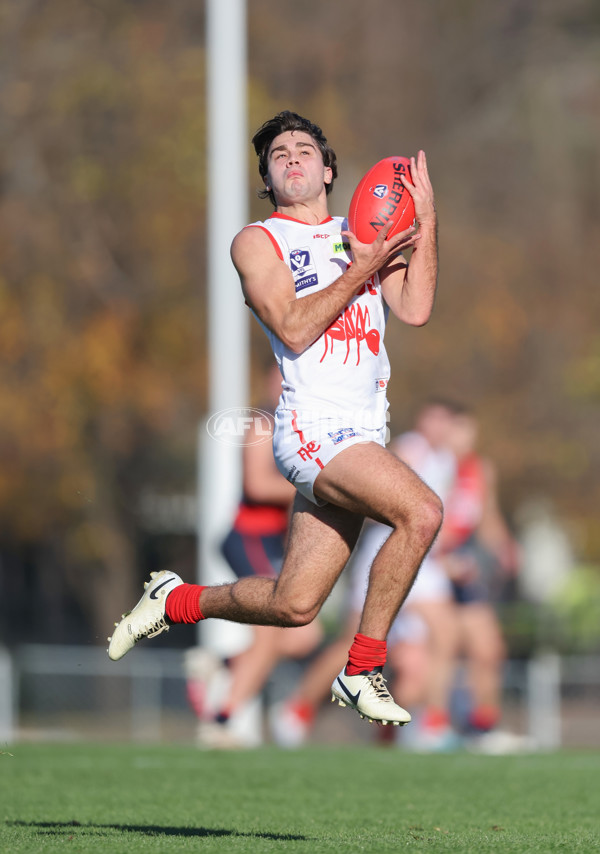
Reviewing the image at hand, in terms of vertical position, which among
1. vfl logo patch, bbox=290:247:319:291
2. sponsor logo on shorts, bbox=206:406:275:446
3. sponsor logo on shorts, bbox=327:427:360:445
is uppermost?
vfl logo patch, bbox=290:247:319:291

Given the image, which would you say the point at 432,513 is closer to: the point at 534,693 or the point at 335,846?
the point at 335,846

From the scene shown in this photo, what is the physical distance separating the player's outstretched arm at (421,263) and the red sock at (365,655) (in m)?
1.23

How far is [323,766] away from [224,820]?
8.54 ft

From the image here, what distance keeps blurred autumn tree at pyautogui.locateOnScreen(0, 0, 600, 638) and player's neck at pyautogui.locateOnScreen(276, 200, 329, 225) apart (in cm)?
1261

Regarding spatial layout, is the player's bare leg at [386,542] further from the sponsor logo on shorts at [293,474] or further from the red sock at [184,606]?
the red sock at [184,606]

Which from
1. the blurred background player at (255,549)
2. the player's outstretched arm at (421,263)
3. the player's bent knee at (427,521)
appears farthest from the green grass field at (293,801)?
the player's outstretched arm at (421,263)

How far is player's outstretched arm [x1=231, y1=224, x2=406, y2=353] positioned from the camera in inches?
215

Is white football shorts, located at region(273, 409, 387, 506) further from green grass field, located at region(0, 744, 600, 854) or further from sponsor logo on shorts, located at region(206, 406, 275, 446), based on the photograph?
green grass field, located at region(0, 744, 600, 854)

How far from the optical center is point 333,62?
20.0m

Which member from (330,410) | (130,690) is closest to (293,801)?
(330,410)

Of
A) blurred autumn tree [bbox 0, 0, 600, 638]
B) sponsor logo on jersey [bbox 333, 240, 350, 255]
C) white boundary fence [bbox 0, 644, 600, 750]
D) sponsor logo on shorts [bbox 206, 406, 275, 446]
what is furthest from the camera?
blurred autumn tree [bbox 0, 0, 600, 638]

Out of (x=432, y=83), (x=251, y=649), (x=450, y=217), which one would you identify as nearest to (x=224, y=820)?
(x=251, y=649)

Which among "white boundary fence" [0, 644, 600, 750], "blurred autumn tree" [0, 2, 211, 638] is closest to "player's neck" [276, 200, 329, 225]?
"white boundary fence" [0, 644, 600, 750]

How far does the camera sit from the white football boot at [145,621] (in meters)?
5.98
